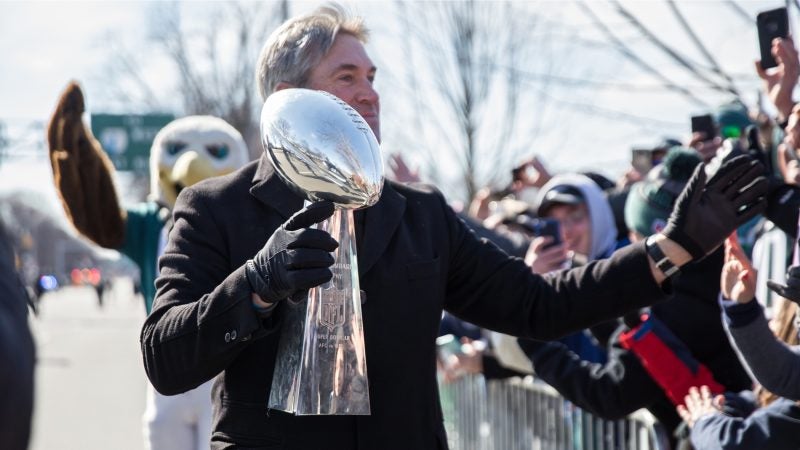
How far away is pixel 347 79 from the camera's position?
10.1 ft

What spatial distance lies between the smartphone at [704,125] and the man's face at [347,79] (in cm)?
260

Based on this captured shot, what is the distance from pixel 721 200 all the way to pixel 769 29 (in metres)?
1.19

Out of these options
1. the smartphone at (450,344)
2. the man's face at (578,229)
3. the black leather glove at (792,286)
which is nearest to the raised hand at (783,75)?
the black leather glove at (792,286)

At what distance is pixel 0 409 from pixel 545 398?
4.45m

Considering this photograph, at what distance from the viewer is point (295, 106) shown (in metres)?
2.49

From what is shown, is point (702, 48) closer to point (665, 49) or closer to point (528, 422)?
point (665, 49)

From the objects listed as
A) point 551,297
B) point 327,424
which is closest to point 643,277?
point 551,297

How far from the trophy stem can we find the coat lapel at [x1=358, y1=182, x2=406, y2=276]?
234 mm

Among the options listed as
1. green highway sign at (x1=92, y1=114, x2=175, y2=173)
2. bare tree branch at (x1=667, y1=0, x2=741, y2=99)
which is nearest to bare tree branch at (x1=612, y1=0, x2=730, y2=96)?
bare tree branch at (x1=667, y1=0, x2=741, y2=99)

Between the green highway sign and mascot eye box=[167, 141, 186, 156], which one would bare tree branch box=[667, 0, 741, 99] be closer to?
mascot eye box=[167, 141, 186, 156]

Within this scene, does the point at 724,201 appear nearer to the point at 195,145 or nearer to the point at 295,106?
the point at 295,106

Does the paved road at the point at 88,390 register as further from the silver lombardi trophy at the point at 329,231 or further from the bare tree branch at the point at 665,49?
the bare tree branch at the point at 665,49

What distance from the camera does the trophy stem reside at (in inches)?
103

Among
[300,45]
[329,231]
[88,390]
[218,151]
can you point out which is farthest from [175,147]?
[88,390]
